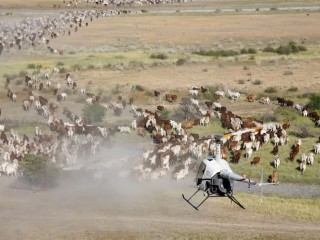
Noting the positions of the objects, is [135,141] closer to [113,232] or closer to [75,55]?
[113,232]

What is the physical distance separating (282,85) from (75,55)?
29.8 metres

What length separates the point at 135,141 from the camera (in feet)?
131

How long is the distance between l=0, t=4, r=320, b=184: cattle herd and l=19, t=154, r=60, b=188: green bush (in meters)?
1.60

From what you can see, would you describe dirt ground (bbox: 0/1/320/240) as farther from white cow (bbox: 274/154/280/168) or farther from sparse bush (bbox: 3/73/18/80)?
sparse bush (bbox: 3/73/18/80)

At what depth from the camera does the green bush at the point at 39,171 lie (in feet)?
105

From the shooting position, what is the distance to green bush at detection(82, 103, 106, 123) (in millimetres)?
44000

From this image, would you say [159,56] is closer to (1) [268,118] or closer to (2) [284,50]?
(2) [284,50]

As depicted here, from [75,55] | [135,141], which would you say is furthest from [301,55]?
[135,141]

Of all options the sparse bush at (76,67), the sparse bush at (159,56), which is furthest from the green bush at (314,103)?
the sparse bush at (76,67)

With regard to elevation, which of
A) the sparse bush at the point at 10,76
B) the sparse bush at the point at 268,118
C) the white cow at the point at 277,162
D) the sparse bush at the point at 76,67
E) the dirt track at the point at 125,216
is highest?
the sparse bush at the point at 76,67

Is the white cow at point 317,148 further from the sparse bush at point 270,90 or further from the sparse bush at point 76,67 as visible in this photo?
the sparse bush at point 76,67

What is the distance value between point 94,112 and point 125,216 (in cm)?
1702

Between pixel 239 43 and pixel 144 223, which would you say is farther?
pixel 239 43

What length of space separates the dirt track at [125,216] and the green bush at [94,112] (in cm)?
1160
